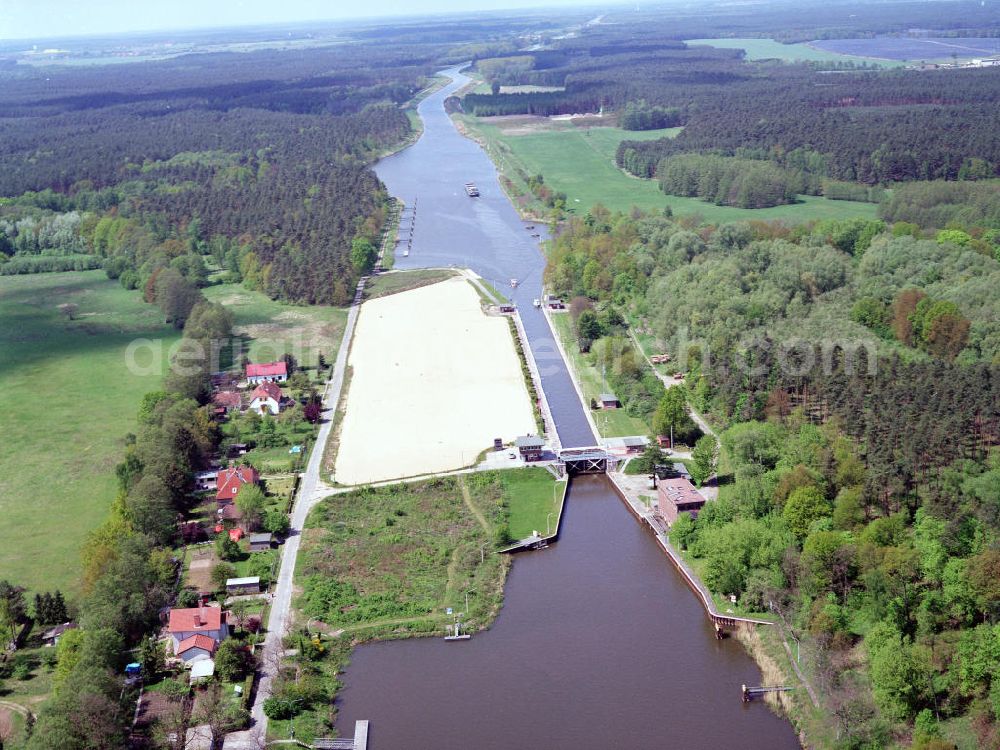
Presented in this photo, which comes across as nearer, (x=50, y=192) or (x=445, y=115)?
(x=50, y=192)

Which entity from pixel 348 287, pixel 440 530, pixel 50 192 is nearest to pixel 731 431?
pixel 440 530

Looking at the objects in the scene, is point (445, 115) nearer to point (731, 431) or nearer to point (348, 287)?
point (348, 287)

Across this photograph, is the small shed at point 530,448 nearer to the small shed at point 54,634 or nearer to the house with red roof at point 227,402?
the house with red roof at point 227,402

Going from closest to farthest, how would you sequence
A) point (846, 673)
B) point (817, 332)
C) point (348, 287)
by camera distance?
point (846, 673), point (817, 332), point (348, 287)

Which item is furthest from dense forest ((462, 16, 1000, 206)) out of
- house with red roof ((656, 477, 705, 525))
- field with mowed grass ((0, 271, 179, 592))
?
house with red roof ((656, 477, 705, 525))

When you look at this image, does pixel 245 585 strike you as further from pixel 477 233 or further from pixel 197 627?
pixel 477 233

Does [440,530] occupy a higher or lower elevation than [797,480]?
lower

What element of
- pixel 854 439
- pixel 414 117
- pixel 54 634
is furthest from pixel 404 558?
pixel 414 117
